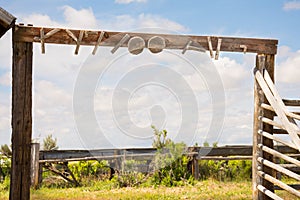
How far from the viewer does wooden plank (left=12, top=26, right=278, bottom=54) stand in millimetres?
5703

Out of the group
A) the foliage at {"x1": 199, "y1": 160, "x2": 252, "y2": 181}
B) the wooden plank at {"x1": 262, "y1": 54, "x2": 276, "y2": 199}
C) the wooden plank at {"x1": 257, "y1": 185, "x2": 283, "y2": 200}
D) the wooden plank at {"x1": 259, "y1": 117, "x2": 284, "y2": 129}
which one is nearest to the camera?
the wooden plank at {"x1": 257, "y1": 185, "x2": 283, "y2": 200}

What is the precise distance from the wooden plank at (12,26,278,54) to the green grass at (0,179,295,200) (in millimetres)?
2935

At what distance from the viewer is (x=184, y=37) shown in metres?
6.09

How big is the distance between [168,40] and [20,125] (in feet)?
7.47

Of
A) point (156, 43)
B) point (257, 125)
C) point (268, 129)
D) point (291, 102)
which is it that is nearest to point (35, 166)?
point (156, 43)

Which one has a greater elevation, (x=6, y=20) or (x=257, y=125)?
(x=6, y=20)

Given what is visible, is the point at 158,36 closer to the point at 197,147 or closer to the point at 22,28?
the point at 22,28

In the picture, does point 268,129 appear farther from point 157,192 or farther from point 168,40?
point 157,192

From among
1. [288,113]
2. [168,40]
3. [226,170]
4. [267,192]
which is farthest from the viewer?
[226,170]

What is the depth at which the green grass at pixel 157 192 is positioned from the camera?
8.12 meters

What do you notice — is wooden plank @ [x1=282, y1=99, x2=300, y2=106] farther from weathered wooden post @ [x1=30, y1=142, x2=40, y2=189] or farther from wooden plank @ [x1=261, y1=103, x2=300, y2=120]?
weathered wooden post @ [x1=30, y1=142, x2=40, y2=189]

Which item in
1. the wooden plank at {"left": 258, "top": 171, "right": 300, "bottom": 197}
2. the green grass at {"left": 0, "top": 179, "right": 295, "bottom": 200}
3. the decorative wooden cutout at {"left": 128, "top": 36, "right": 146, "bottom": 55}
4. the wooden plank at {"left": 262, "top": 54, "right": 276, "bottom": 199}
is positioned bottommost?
the green grass at {"left": 0, "top": 179, "right": 295, "bottom": 200}

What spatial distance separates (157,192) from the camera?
345 inches

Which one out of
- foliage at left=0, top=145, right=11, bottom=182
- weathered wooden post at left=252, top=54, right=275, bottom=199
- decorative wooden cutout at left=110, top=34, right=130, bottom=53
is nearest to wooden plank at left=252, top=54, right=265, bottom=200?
weathered wooden post at left=252, top=54, right=275, bottom=199
